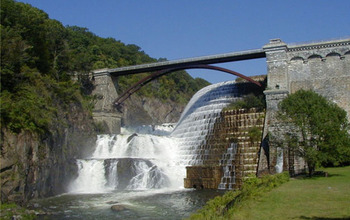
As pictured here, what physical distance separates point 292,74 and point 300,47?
9.00 ft

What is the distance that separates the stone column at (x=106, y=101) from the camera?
4494 cm

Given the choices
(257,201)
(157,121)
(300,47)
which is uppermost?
(300,47)

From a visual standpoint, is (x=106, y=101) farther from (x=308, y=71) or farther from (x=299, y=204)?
(x=299, y=204)

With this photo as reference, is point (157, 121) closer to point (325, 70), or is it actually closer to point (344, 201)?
point (325, 70)

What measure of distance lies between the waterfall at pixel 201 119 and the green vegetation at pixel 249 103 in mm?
1500

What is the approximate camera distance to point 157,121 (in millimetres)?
60750

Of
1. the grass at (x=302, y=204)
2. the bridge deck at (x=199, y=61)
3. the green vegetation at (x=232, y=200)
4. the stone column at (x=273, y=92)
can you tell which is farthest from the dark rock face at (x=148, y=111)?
the grass at (x=302, y=204)

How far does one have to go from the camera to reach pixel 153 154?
1455 inches

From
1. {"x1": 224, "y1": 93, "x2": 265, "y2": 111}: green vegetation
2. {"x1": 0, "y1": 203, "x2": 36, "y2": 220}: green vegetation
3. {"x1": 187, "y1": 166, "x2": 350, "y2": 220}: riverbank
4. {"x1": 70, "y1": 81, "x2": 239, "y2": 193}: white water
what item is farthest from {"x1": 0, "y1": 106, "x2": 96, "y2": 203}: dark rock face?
{"x1": 224, "y1": 93, "x2": 265, "y2": 111}: green vegetation

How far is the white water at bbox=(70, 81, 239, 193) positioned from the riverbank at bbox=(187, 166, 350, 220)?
46.9 feet

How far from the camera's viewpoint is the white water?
30.1 meters

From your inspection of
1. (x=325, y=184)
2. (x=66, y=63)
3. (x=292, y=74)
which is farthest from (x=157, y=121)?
(x=325, y=184)

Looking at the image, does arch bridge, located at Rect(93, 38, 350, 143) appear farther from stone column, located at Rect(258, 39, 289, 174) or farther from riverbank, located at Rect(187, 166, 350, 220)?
riverbank, located at Rect(187, 166, 350, 220)

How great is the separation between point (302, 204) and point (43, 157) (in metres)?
18.2
